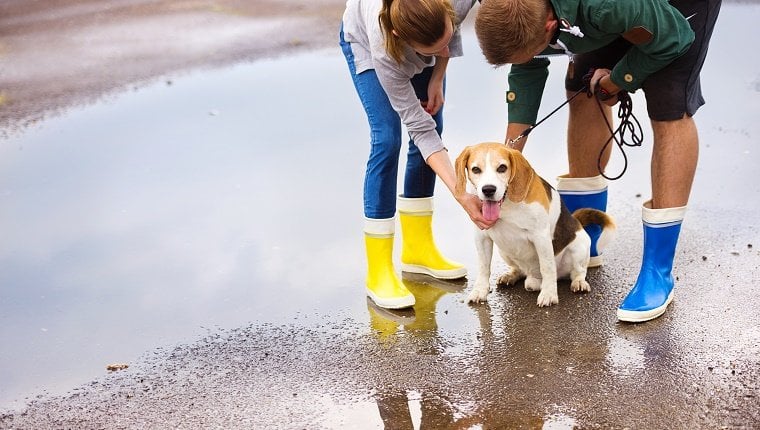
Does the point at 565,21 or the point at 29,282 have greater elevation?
the point at 565,21

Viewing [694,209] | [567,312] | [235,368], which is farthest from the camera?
[694,209]

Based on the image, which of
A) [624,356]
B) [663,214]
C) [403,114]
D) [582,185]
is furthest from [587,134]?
[624,356]

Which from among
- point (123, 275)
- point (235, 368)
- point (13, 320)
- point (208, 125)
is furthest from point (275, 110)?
point (235, 368)

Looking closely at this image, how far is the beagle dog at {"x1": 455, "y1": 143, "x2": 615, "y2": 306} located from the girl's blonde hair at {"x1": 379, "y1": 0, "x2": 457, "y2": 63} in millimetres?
587

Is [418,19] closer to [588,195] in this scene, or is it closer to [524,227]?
[524,227]

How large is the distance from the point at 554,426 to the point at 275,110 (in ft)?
15.3

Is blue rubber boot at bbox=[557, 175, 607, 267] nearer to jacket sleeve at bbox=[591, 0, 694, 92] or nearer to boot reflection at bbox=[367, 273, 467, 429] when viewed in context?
boot reflection at bbox=[367, 273, 467, 429]

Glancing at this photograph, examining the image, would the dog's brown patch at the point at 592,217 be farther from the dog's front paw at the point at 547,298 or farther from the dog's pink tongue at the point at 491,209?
the dog's pink tongue at the point at 491,209

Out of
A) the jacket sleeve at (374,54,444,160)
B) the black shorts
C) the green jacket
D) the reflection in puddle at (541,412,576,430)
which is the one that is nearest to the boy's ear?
the green jacket

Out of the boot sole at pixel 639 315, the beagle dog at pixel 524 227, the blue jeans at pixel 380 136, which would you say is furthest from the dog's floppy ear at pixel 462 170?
the boot sole at pixel 639 315

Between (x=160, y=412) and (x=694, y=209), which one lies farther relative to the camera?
(x=694, y=209)

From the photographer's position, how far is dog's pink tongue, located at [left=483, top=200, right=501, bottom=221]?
13.7 ft

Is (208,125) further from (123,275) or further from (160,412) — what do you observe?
(160,412)

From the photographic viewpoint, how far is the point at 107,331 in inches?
171
